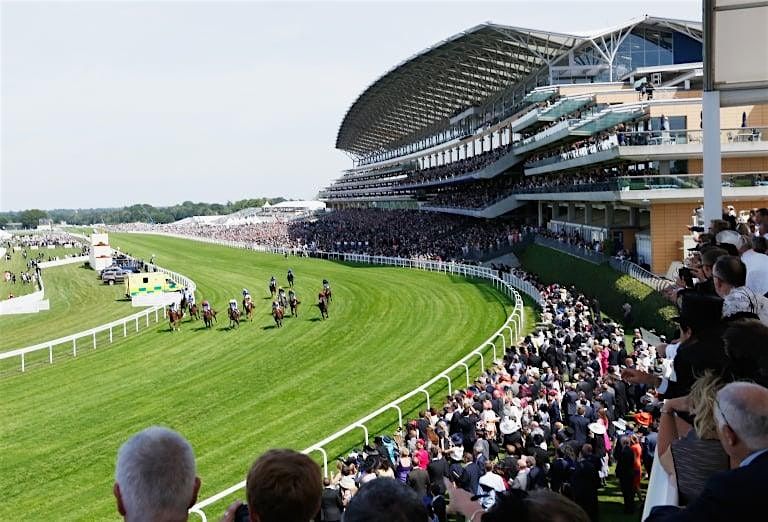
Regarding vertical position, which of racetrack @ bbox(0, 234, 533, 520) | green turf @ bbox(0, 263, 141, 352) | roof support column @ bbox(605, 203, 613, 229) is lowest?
racetrack @ bbox(0, 234, 533, 520)

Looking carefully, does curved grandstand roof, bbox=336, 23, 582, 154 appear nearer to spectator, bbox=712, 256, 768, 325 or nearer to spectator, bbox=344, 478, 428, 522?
spectator, bbox=712, 256, 768, 325

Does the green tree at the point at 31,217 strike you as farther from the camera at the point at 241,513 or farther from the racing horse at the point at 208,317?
the camera at the point at 241,513

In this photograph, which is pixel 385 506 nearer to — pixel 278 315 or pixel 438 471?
pixel 438 471

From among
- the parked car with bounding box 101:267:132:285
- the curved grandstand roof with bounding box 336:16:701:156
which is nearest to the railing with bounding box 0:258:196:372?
the parked car with bounding box 101:267:132:285

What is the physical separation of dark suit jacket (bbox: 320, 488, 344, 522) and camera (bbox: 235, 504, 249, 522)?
2804mm

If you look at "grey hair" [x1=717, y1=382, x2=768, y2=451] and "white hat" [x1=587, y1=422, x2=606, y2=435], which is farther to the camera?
"white hat" [x1=587, y1=422, x2=606, y2=435]

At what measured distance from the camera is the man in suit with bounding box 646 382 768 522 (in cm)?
194

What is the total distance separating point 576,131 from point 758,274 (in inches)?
941

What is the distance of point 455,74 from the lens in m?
51.8

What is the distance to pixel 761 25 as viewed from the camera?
7945mm

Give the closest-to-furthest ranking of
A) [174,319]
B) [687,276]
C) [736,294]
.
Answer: [736,294], [687,276], [174,319]

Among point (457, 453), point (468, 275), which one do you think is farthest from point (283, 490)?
point (468, 275)

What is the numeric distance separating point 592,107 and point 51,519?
25.5 metres

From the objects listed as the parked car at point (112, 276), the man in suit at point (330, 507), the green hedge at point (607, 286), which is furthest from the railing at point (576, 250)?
the parked car at point (112, 276)
